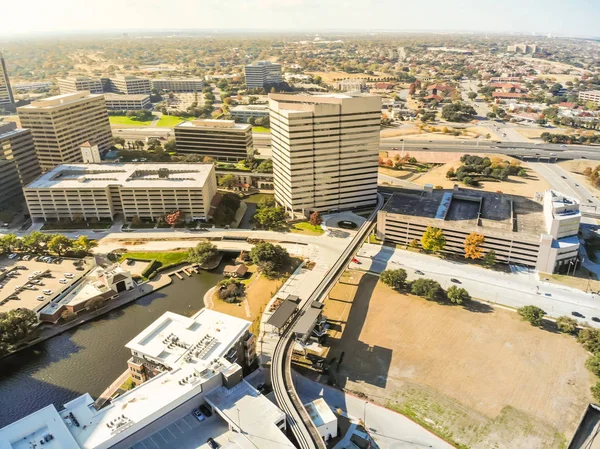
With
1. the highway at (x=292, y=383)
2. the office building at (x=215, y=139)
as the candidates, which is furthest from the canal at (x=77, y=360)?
the office building at (x=215, y=139)

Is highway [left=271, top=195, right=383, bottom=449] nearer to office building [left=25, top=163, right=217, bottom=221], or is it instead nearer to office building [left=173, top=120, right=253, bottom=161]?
office building [left=25, top=163, right=217, bottom=221]

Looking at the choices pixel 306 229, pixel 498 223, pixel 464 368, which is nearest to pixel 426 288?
pixel 464 368

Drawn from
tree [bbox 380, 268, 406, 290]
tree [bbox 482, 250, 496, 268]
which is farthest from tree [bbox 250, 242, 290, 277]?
tree [bbox 482, 250, 496, 268]

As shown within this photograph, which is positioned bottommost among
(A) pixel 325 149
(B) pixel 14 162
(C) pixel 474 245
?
(C) pixel 474 245

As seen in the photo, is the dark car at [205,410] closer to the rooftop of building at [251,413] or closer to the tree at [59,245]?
the rooftop of building at [251,413]

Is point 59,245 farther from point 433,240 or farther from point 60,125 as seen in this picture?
point 433,240

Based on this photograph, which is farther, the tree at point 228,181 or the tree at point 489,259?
the tree at point 228,181

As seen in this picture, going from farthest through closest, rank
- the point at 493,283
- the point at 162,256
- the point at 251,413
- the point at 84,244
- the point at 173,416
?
the point at 84,244, the point at 162,256, the point at 493,283, the point at 173,416, the point at 251,413

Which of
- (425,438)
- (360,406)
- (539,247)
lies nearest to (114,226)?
(360,406)
